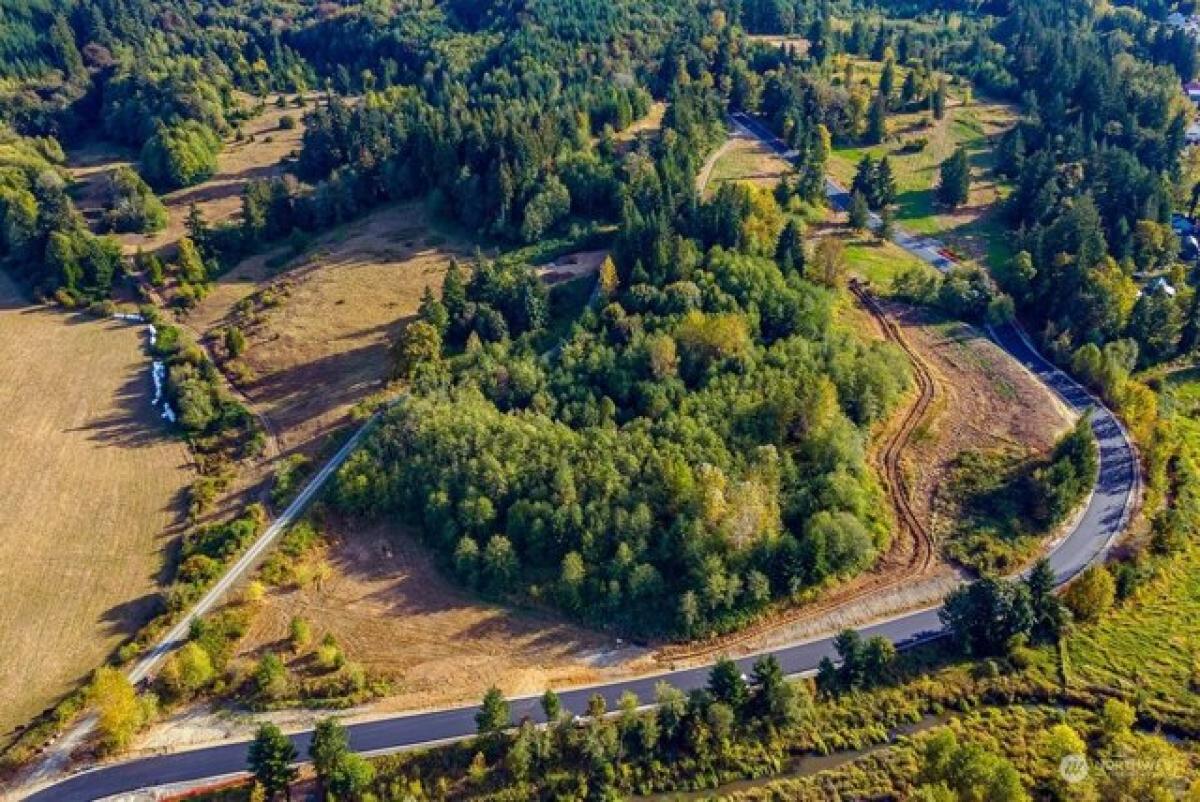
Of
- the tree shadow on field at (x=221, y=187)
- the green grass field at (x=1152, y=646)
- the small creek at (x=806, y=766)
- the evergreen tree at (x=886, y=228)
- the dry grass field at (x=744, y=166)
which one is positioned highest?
the tree shadow on field at (x=221, y=187)

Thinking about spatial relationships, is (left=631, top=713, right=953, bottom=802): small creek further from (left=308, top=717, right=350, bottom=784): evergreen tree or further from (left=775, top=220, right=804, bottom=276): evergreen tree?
(left=775, top=220, right=804, bottom=276): evergreen tree

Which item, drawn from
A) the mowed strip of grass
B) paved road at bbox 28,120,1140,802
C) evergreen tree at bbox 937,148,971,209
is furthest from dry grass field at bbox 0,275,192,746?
evergreen tree at bbox 937,148,971,209

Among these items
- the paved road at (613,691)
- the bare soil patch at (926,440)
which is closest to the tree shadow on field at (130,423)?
the paved road at (613,691)

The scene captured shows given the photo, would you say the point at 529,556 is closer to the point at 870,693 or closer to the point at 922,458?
the point at 870,693

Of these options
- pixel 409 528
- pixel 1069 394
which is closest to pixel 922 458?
pixel 1069 394

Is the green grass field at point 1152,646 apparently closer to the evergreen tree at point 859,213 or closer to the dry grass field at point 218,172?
the evergreen tree at point 859,213
